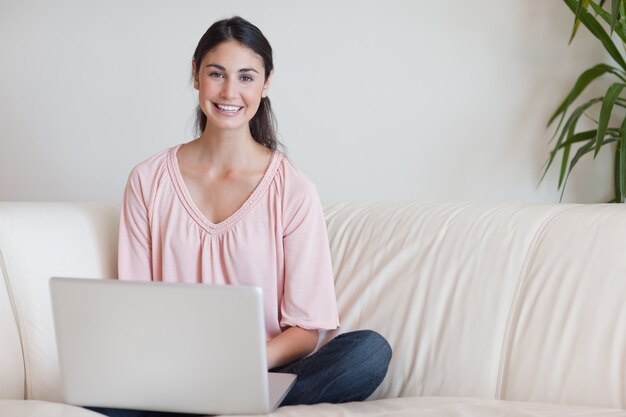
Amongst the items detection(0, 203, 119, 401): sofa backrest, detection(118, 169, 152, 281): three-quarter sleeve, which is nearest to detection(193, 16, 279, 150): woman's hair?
detection(118, 169, 152, 281): three-quarter sleeve

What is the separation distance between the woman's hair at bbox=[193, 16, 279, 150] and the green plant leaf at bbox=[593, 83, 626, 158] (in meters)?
0.85

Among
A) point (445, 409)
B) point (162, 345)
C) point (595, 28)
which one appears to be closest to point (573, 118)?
point (595, 28)

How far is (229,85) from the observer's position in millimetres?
1947

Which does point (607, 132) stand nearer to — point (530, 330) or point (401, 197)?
point (401, 197)

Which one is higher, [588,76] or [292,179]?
[588,76]

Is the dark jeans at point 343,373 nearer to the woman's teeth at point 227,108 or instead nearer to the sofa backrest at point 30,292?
the sofa backrest at point 30,292

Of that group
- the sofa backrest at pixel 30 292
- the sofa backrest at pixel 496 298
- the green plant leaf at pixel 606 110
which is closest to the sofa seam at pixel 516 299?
the sofa backrest at pixel 496 298

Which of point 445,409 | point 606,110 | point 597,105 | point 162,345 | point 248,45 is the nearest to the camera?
point 162,345

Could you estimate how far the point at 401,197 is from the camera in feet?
9.34

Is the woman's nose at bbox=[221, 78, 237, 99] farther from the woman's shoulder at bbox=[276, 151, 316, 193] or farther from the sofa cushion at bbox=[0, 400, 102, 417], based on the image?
the sofa cushion at bbox=[0, 400, 102, 417]

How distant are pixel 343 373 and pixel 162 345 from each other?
43 cm

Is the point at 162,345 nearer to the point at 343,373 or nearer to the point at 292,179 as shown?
the point at 343,373

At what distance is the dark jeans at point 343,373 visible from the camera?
1.76m

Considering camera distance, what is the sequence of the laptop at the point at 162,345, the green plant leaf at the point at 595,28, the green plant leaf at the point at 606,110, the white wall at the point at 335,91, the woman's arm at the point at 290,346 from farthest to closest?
1. the white wall at the point at 335,91
2. the green plant leaf at the point at 595,28
3. the green plant leaf at the point at 606,110
4. the woman's arm at the point at 290,346
5. the laptop at the point at 162,345
